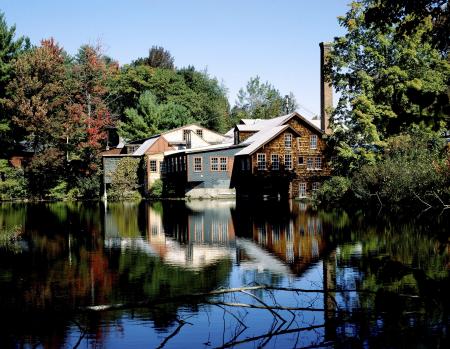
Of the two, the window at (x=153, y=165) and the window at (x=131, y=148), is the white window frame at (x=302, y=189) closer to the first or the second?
the window at (x=153, y=165)

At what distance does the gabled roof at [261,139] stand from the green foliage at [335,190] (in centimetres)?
1195

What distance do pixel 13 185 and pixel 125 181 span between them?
12.5 m

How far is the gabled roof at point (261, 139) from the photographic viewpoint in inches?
2354

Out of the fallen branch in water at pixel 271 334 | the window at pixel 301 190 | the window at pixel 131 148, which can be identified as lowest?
the fallen branch in water at pixel 271 334

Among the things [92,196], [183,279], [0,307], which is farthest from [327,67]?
[0,307]

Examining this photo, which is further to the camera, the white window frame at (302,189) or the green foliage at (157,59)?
the green foliage at (157,59)

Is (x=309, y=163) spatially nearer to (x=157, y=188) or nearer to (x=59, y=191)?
(x=157, y=188)

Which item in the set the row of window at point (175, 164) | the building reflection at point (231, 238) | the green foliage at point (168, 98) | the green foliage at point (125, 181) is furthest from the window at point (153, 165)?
the building reflection at point (231, 238)

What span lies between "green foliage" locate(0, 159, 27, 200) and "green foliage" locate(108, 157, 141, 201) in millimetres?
9816

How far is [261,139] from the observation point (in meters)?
61.8

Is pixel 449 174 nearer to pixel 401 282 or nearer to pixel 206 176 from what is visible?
pixel 401 282

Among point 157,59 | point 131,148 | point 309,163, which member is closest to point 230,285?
point 309,163

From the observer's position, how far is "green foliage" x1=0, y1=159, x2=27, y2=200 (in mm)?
65188

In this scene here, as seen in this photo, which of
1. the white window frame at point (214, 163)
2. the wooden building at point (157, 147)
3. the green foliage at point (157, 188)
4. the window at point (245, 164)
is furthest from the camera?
the wooden building at point (157, 147)
